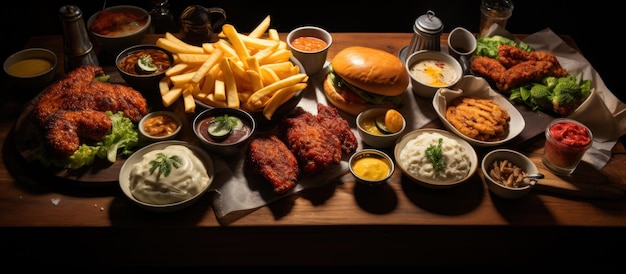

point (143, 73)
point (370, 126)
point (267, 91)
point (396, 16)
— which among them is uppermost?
point (267, 91)

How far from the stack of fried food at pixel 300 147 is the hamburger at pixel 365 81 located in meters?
0.24

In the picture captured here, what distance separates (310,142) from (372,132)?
0.54 m

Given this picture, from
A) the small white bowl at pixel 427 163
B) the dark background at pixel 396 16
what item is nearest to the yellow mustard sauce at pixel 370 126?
the small white bowl at pixel 427 163

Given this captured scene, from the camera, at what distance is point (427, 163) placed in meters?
3.42

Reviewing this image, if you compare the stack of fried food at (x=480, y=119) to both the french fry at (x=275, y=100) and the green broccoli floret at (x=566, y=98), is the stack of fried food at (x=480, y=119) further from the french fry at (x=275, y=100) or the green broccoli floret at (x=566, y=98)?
the french fry at (x=275, y=100)

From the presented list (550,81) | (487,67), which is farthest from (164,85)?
(550,81)

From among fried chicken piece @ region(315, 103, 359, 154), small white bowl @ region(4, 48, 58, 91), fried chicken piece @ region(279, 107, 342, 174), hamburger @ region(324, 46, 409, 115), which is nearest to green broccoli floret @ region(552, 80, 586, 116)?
hamburger @ region(324, 46, 409, 115)

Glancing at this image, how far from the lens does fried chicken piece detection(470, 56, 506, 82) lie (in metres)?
4.19

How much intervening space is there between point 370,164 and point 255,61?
1.08 m

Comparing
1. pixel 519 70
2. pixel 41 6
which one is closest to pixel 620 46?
pixel 519 70

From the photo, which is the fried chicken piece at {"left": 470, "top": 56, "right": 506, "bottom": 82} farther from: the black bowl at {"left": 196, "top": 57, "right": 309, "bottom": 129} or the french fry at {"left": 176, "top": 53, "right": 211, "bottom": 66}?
the french fry at {"left": 176, "top": 53, "right": 211, "bottom": 66}

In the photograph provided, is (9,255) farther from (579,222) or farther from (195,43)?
(579,222)

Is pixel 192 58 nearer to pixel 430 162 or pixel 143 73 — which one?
pixel 143 73

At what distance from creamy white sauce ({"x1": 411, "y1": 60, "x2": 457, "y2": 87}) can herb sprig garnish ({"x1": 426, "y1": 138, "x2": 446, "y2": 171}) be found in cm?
83
